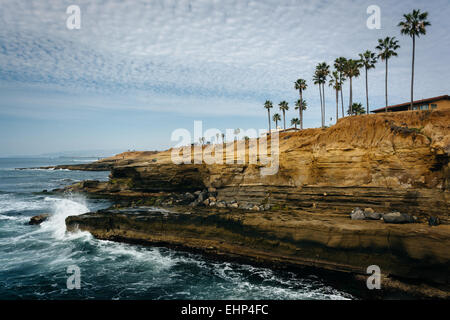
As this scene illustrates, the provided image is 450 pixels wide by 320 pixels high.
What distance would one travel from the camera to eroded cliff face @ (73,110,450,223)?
1430 cm

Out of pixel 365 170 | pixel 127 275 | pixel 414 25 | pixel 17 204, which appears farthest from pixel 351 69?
pixel 17 204

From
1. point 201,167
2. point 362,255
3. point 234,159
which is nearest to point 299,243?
point 362,255

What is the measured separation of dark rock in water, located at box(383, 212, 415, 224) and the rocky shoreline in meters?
0.05

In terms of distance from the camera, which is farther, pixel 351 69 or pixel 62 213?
pixel 351 69

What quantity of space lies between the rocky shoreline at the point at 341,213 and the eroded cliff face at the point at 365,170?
0.06m

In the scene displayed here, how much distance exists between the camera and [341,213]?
53.1 ft

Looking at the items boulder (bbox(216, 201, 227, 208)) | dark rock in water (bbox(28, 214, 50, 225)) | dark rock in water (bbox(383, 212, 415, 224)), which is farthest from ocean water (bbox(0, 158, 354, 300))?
boulder (bbox(216, 201, 227, 208))

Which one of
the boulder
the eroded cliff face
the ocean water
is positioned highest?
the eroded cliff face

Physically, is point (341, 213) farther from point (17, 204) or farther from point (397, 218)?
point (17, 204)

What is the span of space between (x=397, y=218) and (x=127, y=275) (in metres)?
16.1

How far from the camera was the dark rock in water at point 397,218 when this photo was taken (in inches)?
540

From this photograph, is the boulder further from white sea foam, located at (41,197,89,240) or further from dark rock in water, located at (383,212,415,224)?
dark rock in water, located at (383,212,415,224)

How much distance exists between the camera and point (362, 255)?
43.1 feet
